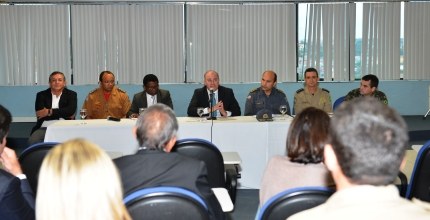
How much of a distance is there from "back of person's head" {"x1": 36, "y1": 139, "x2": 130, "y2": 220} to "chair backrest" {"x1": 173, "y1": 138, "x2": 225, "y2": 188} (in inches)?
84.1

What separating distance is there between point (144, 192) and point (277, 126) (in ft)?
11.2

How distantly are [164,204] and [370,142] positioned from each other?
1025 mm

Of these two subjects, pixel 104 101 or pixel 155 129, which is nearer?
pixel 155 129

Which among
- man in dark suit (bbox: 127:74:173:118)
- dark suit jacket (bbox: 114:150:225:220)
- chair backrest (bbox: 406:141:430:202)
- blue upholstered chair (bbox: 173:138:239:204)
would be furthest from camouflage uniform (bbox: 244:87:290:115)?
dark suit jacket (bbox: 114:150:225:220)

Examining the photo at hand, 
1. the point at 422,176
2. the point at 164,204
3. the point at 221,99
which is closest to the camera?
the point at 164,204

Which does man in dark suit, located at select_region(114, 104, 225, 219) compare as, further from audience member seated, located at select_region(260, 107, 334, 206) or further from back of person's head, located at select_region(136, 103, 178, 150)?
audience member seated, located at select_region(260, 107, 334, 206)

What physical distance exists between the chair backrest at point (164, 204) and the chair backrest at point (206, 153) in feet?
5.25

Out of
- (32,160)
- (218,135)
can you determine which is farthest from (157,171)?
(218,135)

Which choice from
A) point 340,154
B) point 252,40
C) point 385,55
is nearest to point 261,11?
point 252,40

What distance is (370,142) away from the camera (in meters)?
1.16

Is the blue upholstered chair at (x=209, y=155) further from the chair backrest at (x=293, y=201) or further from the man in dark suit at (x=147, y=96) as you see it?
the man in dark suit at (x=147, y=96)

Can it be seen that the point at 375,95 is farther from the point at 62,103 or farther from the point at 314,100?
the point at 62,103

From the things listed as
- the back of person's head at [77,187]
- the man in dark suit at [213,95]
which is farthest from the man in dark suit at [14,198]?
the man in dark suit at [213,95]

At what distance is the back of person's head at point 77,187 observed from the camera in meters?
1.47
